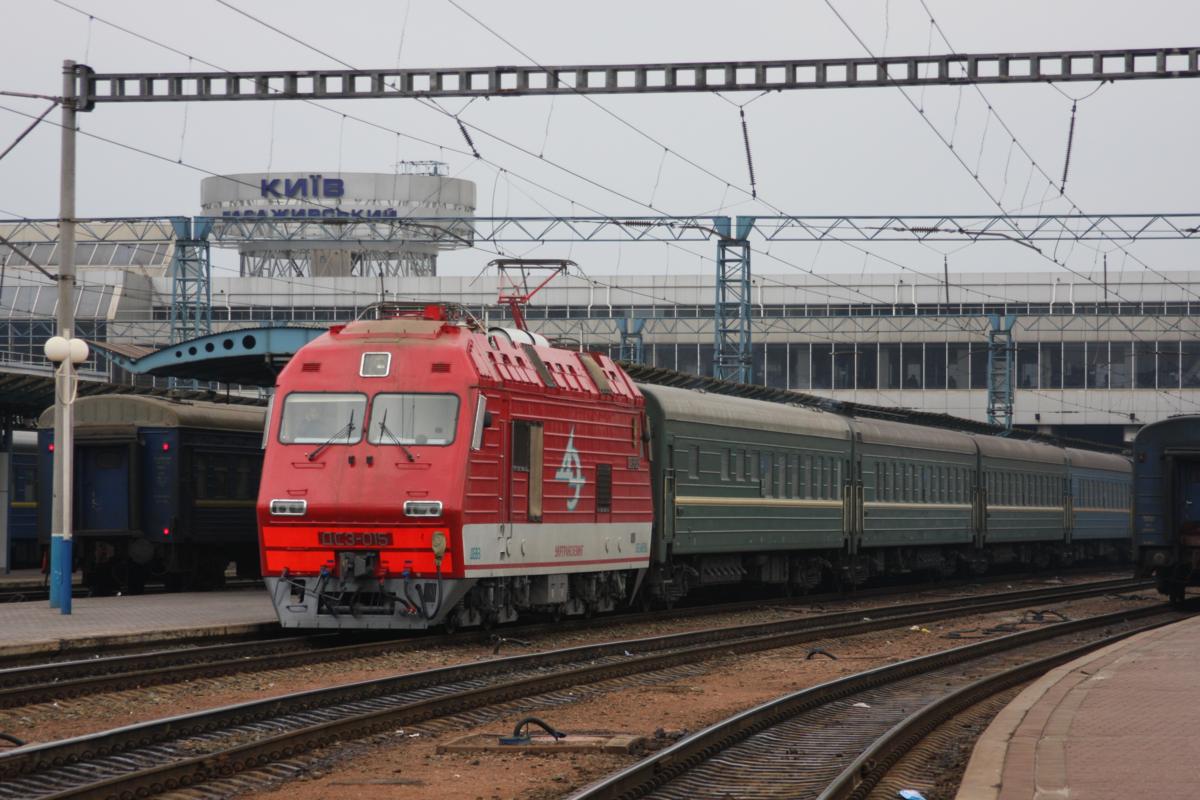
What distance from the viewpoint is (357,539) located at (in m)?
18.8

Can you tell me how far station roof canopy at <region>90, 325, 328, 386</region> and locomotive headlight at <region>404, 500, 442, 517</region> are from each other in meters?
7.75

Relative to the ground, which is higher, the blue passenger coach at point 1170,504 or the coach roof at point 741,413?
the coach roof at point 741,413

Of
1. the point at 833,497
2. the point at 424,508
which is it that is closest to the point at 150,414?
the point at 424,508

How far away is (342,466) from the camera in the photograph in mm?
19156

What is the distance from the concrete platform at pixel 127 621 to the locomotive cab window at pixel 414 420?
3203mm

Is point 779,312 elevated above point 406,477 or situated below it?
above

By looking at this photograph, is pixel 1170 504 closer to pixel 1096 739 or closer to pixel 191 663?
pixel 191 663

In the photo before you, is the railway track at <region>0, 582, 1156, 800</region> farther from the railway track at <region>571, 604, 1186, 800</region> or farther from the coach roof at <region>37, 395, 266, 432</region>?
the coach roof at <region>37, 395, 266, 432</region>

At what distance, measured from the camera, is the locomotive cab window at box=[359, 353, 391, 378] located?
64.0 feet

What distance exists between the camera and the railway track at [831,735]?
10.9 metres

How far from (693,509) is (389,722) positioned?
44.7ft

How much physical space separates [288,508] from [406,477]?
1364 mm

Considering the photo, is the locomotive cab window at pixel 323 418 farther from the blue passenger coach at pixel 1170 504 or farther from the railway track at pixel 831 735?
the blue passenger coach at pixel 1170 504

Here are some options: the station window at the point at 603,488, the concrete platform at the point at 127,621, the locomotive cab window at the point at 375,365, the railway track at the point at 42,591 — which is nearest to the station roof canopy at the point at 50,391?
the railway track at the point at 42,591
